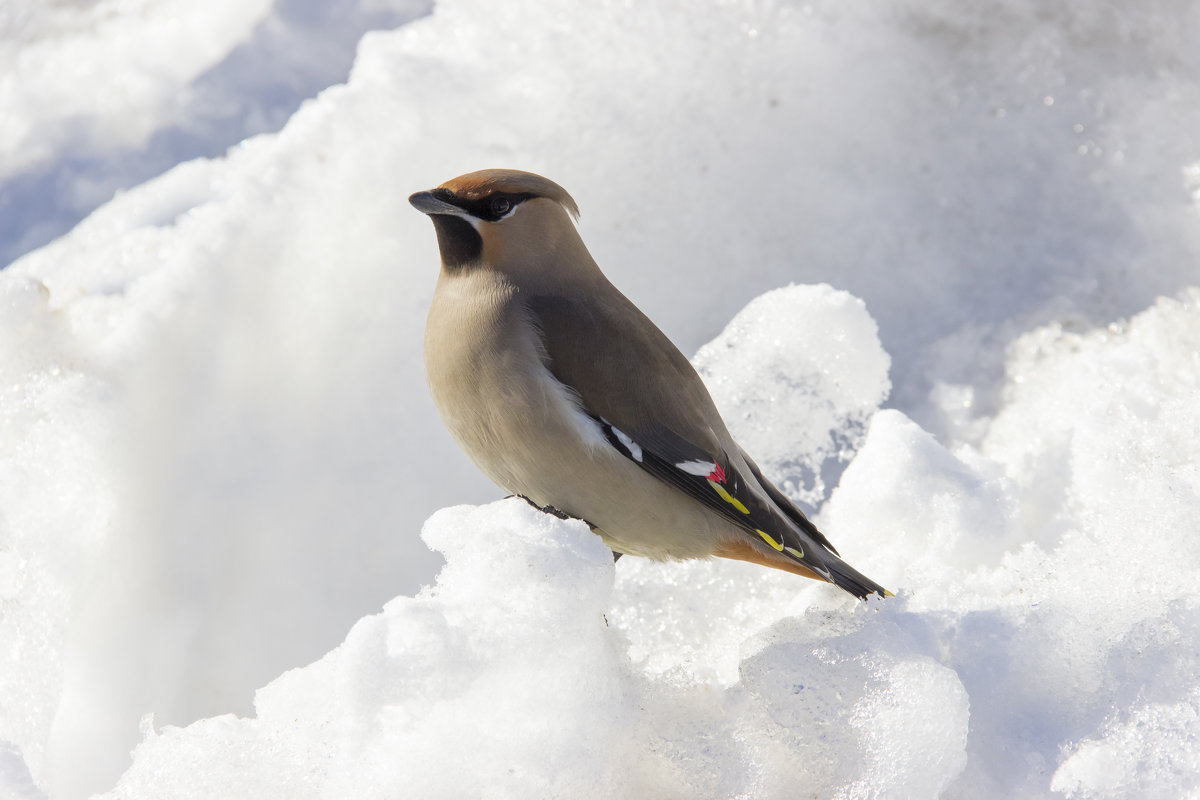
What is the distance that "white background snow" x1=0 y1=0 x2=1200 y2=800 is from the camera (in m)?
1.79

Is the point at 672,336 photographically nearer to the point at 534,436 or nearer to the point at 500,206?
the point at 500,206

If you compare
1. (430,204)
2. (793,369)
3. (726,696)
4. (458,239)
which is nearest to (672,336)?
(793,369)

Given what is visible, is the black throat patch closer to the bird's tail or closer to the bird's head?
the bird's head

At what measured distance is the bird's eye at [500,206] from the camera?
2.07 meters

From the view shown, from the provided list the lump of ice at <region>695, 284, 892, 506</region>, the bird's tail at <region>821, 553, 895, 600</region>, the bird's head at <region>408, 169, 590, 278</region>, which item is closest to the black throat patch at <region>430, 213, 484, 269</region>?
the bird's head at <region>408, 169, 590, 278</region>

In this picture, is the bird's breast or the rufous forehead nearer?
the bird's breast

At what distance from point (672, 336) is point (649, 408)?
5.26 ft

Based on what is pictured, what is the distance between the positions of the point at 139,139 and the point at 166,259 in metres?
1.04

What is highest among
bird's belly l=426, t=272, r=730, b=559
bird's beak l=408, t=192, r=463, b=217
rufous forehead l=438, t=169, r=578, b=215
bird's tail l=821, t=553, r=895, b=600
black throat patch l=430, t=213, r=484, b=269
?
rufous forehead l=438, t=169, r=578, b=215

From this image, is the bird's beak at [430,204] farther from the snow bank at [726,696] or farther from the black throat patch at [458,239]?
the snow bank at [726,696]

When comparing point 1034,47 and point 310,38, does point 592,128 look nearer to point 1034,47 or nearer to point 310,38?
point 310,38

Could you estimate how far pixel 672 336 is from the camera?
3.61m

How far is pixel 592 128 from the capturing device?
3621mm

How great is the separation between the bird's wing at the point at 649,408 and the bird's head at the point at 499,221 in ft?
0.42
